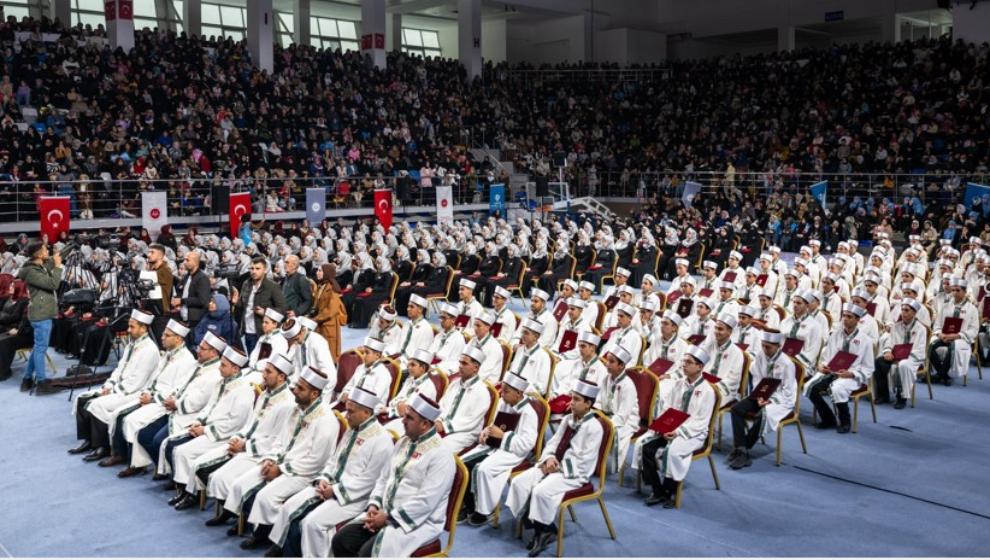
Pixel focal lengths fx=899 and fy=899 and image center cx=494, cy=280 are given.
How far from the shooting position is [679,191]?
98.5 ft

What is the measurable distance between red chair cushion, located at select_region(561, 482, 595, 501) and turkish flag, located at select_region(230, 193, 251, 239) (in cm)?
1415

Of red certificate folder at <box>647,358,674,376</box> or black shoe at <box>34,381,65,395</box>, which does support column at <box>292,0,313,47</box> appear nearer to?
black shoe at <box>34,381,65,395</box>

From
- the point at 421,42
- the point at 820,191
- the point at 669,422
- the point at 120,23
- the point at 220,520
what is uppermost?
the point at 421,42

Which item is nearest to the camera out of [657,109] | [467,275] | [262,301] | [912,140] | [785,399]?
[785,399]

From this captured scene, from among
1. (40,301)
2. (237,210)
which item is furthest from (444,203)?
(40,301)

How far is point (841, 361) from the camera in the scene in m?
8.98

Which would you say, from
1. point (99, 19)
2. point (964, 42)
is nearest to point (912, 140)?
point (964, 42)

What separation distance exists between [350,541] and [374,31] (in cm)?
2812

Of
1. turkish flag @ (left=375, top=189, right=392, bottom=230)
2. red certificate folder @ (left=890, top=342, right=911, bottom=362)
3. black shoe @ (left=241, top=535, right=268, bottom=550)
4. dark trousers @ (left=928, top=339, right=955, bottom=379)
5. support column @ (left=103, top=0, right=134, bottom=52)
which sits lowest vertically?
black shoe @ (left=241, top=535, right=268, bottom=550)

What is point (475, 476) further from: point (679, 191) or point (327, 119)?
point (679, 191)

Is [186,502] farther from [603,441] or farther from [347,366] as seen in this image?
[603,441]

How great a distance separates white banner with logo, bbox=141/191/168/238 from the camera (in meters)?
17.2

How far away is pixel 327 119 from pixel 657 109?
14017mm

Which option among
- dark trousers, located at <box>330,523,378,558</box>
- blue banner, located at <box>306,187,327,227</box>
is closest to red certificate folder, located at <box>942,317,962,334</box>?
dark trousers, located at <box>330,523,378,558</box>
